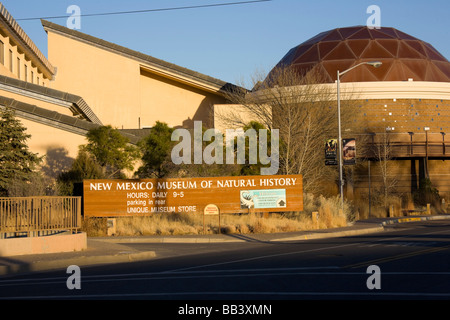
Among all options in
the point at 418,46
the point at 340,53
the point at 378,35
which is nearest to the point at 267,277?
the point at 340,53

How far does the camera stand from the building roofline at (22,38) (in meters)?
38.4

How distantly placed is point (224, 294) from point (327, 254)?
6648mm

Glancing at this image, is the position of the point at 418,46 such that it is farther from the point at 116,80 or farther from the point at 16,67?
the point at 16,67

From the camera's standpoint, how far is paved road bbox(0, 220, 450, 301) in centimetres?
1022

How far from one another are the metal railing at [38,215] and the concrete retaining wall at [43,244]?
1.32 ft

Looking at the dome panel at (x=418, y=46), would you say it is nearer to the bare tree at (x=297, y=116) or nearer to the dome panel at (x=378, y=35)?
the dome panel at (x=378, y=35)

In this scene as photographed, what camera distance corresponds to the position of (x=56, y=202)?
61.6 feet

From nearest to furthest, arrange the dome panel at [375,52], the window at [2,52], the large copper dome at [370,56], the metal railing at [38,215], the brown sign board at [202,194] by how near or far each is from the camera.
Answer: the metal railing at [38,215] < the brown sign board at [202,194] < the window at [2,52] < the large copper dome at [370,56] < the dome panel at [375,52]

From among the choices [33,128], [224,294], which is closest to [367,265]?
[224,294]

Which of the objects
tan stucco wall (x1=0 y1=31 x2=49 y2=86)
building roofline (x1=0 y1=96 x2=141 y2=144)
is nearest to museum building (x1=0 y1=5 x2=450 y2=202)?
tan stucco wall (x1=0 y1=31 x2=49 y2=86)

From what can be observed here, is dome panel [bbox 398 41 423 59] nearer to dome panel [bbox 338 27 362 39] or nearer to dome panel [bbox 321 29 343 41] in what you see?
dome panel [bbox 338 27 362 39]

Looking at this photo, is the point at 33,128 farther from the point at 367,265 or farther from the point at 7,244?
the point at 367,265

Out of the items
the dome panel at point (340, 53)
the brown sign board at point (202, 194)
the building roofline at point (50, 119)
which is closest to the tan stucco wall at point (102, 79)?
the dome panel at point (340, 53)

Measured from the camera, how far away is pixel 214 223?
26.8m
